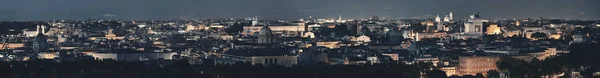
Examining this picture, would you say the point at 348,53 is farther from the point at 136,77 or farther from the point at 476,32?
the point at 476,32

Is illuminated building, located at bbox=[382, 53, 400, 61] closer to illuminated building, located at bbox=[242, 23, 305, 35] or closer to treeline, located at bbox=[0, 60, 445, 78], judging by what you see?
treeline, located at bbox=[0, 60, 445, 78]

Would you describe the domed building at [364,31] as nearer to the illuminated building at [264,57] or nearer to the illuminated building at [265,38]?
the illuminated building at [265,38]

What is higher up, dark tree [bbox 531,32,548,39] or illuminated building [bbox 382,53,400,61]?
dark tree [bbox 531,32,548,39]

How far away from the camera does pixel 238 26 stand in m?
97.1

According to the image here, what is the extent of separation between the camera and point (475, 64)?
165 ft

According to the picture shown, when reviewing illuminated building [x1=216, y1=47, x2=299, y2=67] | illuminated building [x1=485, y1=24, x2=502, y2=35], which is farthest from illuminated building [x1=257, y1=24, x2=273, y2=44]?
illuminated building [x1=485, y1=24, x2=502, y2=35]

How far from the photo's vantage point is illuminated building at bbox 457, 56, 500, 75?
4950 cm

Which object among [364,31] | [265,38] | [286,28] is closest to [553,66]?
[265,38]

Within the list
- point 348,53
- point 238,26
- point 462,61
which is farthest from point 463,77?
point 238,26

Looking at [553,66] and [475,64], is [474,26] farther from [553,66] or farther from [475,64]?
[553,66]

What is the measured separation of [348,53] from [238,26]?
4141cm

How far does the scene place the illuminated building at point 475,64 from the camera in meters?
49.5

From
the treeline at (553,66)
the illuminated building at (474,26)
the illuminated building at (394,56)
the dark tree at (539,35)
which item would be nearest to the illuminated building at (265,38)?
the illuminated building at (394,56)

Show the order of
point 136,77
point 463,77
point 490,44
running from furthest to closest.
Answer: point 490,44 → point 463,77 → point 136,77
